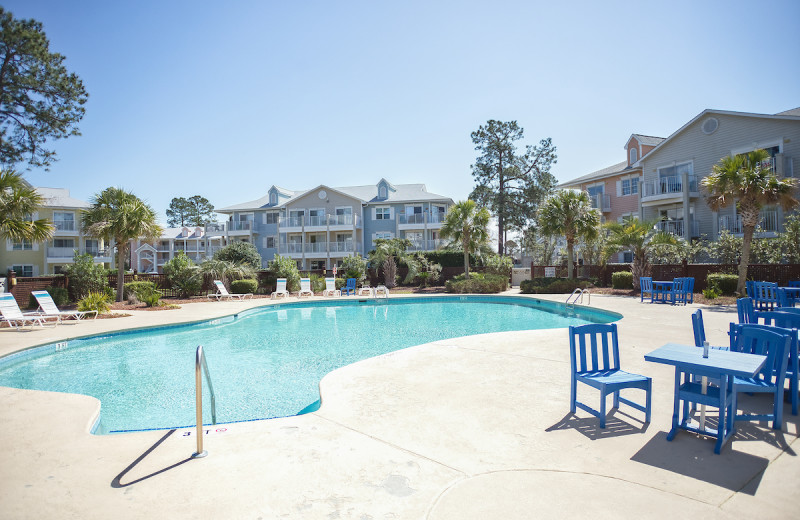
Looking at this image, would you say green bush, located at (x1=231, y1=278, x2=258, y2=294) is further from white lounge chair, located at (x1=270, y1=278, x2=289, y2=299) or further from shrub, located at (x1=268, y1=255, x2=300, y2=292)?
shrub, located at (x1=268, y1=255, x2=300, y2=292)

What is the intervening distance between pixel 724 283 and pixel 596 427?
691 inches

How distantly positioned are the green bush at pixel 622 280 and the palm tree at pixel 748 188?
5.15m

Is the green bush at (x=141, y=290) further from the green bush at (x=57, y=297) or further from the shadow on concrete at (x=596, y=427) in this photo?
the shadow on concrete at (x=596, y=427)

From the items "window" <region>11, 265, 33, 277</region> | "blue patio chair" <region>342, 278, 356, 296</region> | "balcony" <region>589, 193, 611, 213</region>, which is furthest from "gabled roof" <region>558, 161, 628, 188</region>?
"window" <region>11, 265, 33, 277</region>

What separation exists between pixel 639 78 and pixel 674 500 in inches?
585

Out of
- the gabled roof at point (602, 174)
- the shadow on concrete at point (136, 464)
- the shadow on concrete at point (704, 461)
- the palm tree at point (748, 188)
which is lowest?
the shadow on concrete at point (704, 461)

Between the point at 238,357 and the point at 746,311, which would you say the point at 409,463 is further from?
the point at 238,357

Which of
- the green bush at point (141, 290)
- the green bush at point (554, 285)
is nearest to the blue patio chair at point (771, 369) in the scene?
the green bush at point (554, 285)

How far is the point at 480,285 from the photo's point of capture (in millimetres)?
22750

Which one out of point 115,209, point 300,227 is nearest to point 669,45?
point 115,209

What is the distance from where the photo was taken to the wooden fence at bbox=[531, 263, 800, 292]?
16781 mm

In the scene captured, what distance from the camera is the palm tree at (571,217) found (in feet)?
70.5

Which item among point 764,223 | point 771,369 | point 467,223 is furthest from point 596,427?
point 764,223

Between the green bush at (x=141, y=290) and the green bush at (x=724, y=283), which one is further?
the green bush at (x=141, y=290)
